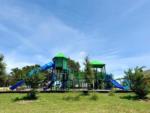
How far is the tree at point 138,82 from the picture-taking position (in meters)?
28.4

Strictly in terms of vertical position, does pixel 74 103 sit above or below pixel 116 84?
below

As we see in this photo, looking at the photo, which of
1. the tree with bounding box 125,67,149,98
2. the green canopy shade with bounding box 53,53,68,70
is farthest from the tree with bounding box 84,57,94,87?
the green canopy shade with bounding box 53,53,68,70

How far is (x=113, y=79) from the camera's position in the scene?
132 feet

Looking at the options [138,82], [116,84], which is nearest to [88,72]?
[138,82]

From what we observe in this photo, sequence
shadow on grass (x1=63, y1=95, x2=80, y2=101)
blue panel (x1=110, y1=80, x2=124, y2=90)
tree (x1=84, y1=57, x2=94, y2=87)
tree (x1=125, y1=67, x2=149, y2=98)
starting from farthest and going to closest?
1. blue panel (x1=110, y1=80, x2=124, y2=90)
2. tree (x1=84, y1=57, x2=94, y2=87)
3. tree (x1=125, y1=67, x2=149, y2=98)
4. shadow on grass (x1=63, y1=95, x2=80, y2=101)

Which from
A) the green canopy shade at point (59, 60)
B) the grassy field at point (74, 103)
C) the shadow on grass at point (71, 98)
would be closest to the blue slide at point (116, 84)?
the green canopy shade at point (59, 60)

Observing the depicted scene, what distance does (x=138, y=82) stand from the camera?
29.2 meters

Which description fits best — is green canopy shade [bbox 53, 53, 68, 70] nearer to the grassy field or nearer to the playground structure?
the playground structure

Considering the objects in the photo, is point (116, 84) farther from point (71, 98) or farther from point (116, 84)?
point (71, 98)

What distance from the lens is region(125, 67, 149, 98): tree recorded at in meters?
28.4

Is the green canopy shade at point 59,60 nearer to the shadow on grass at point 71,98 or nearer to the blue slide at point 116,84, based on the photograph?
the blue slide at point 116,84

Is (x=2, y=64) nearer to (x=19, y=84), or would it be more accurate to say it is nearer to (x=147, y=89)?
(x=19, y=84)

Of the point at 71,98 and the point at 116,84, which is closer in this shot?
the point at 71,98

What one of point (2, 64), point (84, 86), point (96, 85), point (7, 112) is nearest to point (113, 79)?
point (96, 85)
